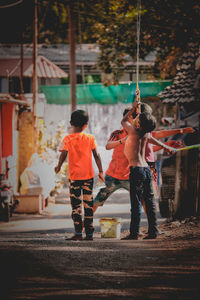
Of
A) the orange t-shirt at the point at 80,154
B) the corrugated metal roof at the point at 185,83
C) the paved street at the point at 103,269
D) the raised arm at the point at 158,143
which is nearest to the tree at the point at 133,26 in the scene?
the corrugated metal roof at the point at 185,83

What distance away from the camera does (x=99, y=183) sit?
8289mm

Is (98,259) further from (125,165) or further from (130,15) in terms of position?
(130,15)

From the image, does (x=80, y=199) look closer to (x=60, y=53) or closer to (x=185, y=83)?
(x=185, y=83)

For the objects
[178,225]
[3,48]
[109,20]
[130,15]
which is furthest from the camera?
[3,48]

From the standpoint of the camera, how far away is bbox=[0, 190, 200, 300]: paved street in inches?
181

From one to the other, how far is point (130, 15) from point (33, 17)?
3270 millimetres

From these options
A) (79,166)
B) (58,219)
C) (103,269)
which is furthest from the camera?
(58,219)

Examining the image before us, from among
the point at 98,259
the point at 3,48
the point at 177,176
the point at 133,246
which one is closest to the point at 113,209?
the point at 177,176

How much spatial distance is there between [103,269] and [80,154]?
267cm

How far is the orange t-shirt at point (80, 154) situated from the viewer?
789cm

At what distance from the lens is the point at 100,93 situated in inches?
951

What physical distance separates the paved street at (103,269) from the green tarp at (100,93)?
1497cm

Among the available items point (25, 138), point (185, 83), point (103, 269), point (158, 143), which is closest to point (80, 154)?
point (158, 143)

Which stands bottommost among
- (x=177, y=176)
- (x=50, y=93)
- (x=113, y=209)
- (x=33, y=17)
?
(x=113, y=209)
